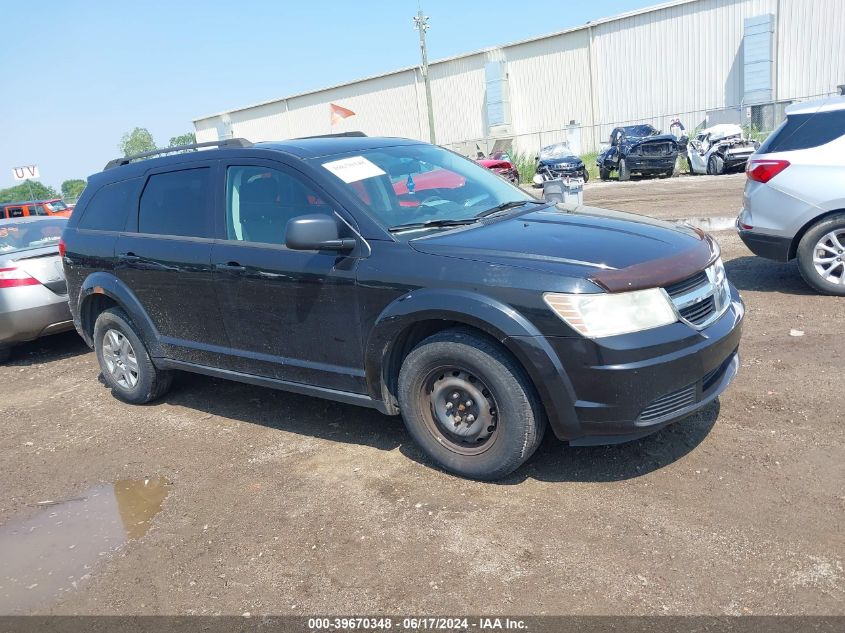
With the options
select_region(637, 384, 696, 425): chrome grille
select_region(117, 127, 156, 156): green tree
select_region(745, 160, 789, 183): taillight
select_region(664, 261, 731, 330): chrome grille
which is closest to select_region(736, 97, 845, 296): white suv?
select_region(745, 160, 789, 183): taillight

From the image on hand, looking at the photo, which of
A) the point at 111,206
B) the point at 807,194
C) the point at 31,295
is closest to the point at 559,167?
the point at 807,194

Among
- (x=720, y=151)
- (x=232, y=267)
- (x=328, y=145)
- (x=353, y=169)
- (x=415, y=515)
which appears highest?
(x=328, y=145)

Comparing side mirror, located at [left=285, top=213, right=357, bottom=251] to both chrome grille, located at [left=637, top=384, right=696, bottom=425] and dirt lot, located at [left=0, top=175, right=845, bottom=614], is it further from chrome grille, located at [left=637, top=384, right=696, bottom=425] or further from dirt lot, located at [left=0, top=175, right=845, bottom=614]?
chrome grille, located at [left=637, top=384, right=696, bottom=425]

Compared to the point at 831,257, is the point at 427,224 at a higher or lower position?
higher

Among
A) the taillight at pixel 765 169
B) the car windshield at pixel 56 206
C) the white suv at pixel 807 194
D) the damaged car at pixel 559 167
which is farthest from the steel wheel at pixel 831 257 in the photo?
the car windshield at pixel 56 206

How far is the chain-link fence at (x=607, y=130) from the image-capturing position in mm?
31119

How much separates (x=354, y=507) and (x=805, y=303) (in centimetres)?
496

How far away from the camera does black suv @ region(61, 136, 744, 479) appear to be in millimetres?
3523

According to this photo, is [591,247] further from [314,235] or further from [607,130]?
[607,130]

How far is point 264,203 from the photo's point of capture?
4.68 meters

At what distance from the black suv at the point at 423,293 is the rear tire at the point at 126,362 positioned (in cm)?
4

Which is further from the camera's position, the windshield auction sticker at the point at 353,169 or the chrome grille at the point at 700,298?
the windshield auction sticker at the point at 353,169

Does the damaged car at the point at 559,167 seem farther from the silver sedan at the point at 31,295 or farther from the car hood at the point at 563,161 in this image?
the silver sedan at the point at 31,295

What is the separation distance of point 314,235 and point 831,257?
205 inches
